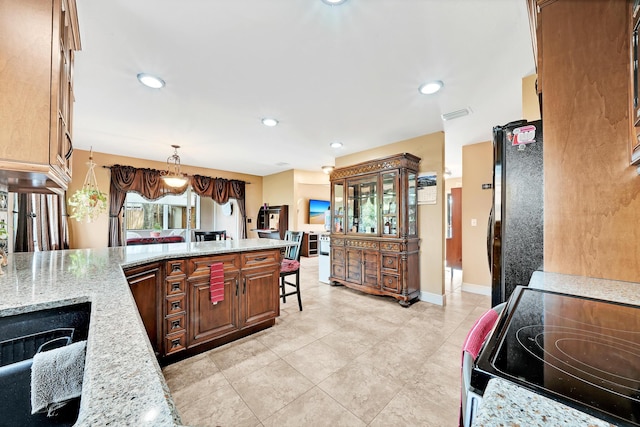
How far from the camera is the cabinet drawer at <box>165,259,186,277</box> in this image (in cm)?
203

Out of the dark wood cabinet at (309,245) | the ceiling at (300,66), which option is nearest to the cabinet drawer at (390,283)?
the ceiling at (300,66)

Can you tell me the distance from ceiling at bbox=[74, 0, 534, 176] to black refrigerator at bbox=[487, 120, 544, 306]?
0.71 m

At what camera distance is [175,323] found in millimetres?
2062

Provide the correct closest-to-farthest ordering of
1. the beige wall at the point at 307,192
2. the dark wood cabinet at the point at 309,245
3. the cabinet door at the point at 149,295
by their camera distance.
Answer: the cabinet door at the point at 149,295 → the beige wall at the point at 307,192 → the dark wood cabinet at the point at 309,245

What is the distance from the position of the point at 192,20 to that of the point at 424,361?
304cm

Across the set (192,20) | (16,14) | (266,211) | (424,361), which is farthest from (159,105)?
(266,211)

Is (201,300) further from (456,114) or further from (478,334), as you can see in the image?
(456,114)

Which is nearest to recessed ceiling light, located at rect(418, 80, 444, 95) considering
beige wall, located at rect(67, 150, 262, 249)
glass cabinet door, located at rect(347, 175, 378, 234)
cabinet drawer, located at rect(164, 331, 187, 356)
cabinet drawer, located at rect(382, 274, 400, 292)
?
glass cabinet door, located at rect(347, 175, 378, 234)

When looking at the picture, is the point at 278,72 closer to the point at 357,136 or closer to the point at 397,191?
the point at 357,136

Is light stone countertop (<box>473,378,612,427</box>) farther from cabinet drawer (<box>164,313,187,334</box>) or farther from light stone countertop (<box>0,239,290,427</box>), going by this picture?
cabinet drawer (<box>164,313,187,334</box>)

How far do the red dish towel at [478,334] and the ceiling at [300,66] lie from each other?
169cm

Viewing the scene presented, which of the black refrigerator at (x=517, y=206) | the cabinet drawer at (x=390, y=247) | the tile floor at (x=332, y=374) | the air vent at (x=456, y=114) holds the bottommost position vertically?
the tile floor at (x=332, y=374)

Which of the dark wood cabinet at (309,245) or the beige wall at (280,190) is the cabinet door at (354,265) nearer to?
the beige wall at (280,190)

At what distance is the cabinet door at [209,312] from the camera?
214cm
